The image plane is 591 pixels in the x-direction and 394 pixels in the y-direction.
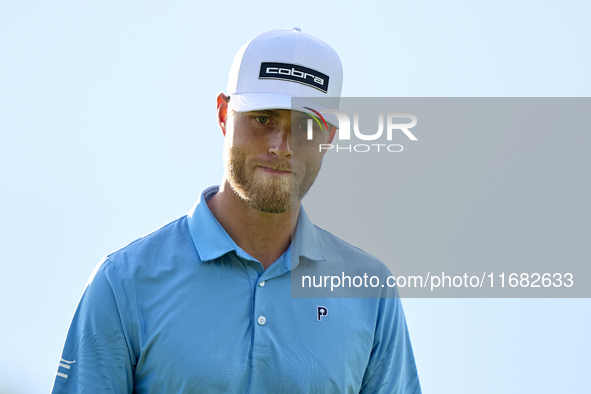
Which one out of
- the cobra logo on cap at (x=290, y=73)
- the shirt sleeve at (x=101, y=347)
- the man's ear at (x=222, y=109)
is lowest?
the shirt sleeve at (x=101, y=347)

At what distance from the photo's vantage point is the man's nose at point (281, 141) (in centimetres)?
251

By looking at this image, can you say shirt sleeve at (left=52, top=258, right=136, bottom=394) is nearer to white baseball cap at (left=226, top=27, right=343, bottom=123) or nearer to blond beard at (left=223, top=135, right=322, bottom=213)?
blond beard at (left=223, top=135, right=322, bottom=213)

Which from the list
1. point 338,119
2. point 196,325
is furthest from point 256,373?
point 338,119

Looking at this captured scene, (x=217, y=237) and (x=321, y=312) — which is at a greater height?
(x=217, y=237)

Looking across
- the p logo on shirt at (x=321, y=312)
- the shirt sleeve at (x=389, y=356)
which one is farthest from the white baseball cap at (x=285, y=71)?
the shirt sleeve at (x=389, y=356)

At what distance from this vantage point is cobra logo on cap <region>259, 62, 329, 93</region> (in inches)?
107

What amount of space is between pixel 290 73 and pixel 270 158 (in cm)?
38

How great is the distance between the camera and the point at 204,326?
242cm

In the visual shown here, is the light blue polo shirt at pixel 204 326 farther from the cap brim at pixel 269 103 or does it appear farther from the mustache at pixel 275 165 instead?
the cap brim at pixel 269 103

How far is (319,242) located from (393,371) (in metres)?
0.55

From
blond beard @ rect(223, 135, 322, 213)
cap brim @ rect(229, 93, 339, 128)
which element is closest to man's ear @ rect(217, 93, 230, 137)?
cap brim @ rect(229, 93, 339, 128)

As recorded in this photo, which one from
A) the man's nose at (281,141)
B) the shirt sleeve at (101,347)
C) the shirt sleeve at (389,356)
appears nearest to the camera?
the shirt sleeve at (101,347)

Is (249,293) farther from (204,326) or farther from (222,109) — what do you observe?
(222,109)

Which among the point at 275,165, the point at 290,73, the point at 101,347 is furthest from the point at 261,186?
the point at 101,347
